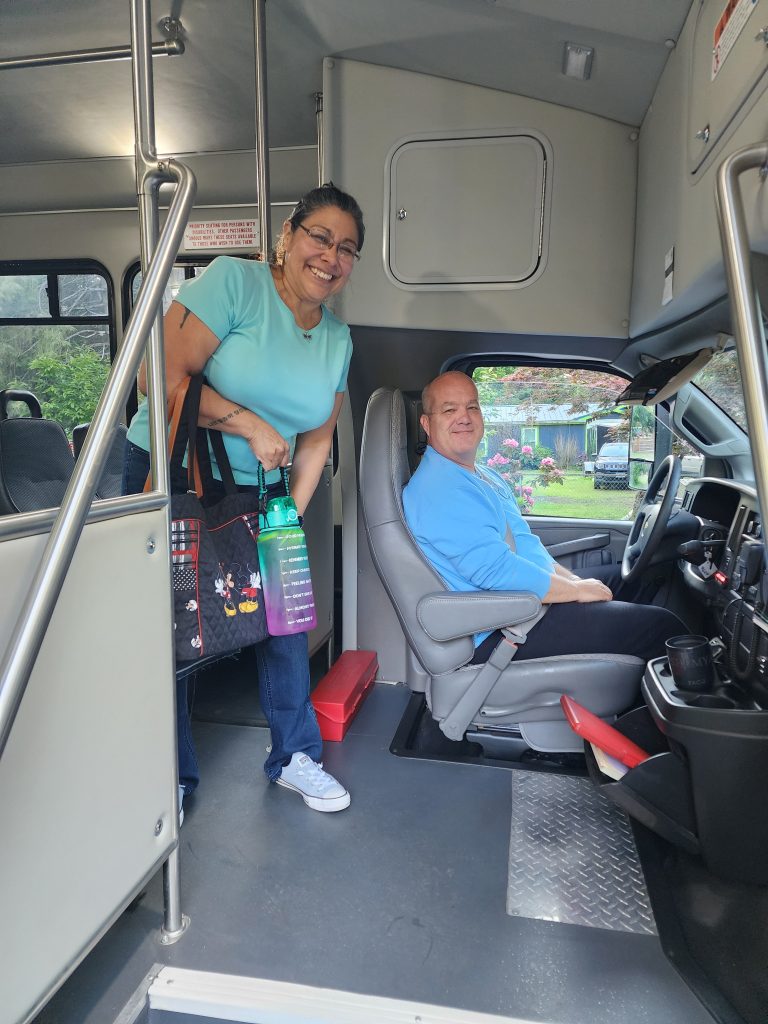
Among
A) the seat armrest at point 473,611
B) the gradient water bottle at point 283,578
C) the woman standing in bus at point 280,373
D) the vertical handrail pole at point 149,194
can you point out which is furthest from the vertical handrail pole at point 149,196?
the seat armrest at point 473,611

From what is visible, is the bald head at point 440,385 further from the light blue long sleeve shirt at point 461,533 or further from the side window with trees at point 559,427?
the side window with trees at point 559,427

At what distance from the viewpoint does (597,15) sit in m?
1.77

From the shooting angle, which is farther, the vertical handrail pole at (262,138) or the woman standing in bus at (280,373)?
the vertical handrail pole at (262,138)

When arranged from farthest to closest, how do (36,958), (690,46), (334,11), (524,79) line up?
(524,79) < (334,11) < (690,46) < (36,958)

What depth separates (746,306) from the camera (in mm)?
926

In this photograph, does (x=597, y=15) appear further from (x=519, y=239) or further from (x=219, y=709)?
(x=219, y=709)

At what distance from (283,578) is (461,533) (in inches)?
24.7

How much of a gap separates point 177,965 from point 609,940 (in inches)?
36.0

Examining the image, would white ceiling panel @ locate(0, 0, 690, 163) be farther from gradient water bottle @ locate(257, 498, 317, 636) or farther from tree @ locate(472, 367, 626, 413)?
gradient water bottle @ locate(257, 498, 317, 636)

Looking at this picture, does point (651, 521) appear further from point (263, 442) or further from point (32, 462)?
point (32, 462)

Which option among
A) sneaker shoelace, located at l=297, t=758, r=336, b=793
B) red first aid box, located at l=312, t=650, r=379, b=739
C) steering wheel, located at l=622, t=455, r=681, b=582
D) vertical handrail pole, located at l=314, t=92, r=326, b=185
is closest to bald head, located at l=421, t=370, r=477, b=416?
steering wheel, located at l=622, t=455, r=681, b=582

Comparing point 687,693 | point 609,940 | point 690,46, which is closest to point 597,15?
point 690,46

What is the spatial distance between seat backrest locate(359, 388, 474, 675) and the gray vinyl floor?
43cm

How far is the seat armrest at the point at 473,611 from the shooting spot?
196 cm
